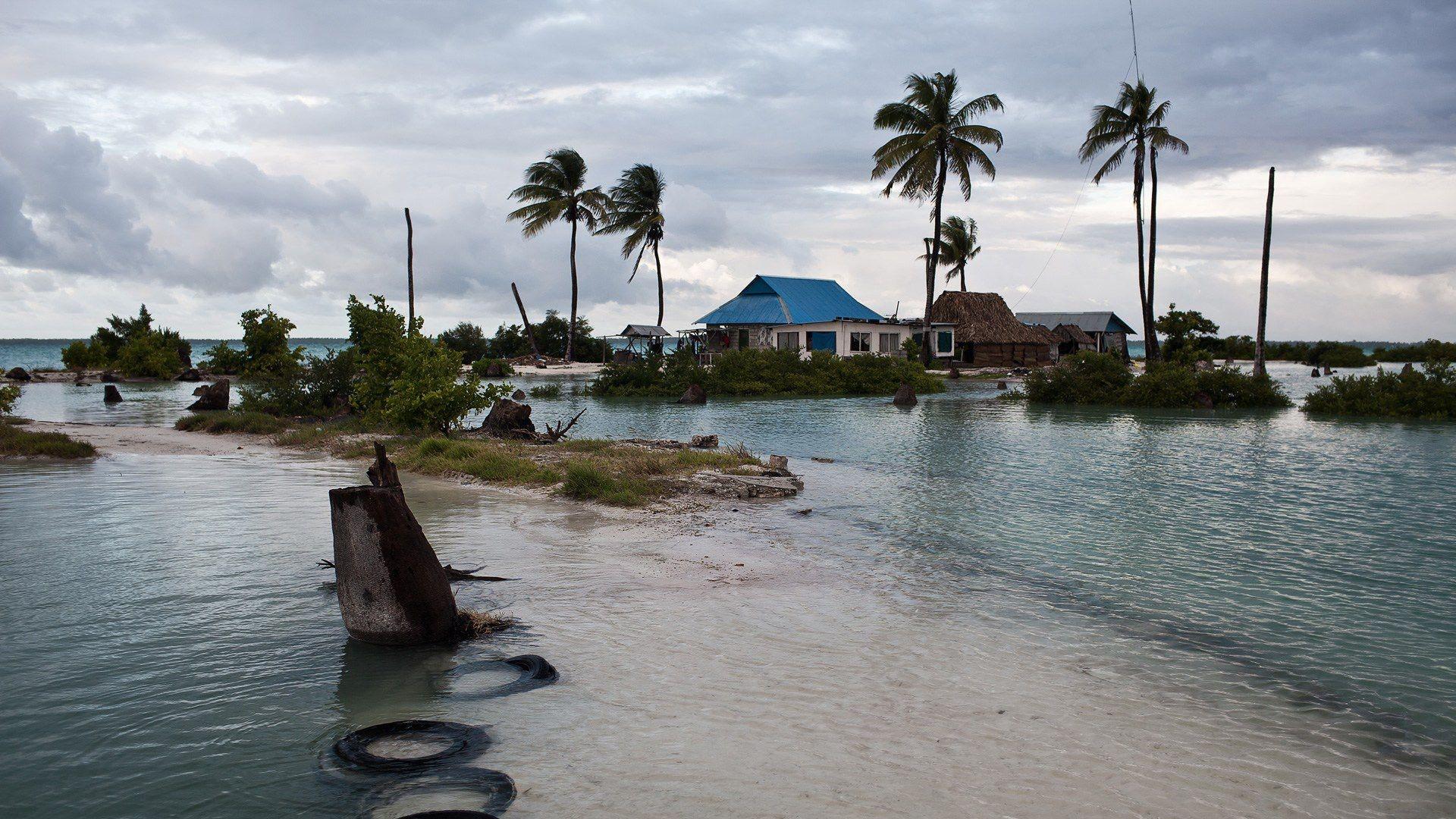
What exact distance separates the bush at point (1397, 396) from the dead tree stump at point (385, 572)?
98.0 feet

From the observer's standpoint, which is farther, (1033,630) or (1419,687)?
(1033,630)

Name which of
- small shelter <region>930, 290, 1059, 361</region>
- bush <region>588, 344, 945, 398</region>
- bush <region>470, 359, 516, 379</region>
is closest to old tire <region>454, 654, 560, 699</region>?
bush <region>588, 344, 945, 398</region>

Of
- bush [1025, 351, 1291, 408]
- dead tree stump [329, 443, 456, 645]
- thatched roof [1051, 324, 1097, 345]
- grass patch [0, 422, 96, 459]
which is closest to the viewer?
dead tree stump [329, 443, 456, 645]

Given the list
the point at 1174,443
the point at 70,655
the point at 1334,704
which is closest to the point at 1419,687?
the point at 1334,704

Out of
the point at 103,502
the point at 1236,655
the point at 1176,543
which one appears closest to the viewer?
the point at 1236,655

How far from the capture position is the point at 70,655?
5.78 m

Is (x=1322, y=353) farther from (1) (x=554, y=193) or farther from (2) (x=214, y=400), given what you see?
(2) (x=214, y=400)

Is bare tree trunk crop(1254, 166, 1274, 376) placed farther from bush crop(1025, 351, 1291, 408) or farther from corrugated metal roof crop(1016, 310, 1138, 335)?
corrugated metal roof crop(1016, 310, 1138, 335)

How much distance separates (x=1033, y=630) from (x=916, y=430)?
17.0 metres

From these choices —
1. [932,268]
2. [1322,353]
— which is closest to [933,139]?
[932,268]

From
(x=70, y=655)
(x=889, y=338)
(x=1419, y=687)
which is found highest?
(x=889, y=338)

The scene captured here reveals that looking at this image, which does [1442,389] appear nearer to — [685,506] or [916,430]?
[916,430]

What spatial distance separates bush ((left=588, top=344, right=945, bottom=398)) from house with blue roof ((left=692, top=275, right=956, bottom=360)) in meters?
8.64

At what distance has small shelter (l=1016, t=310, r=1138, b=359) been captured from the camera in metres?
67.1
